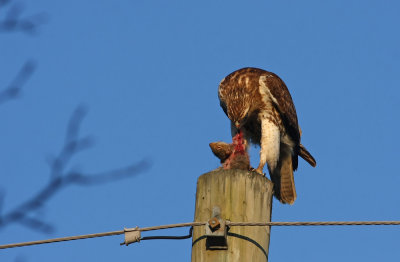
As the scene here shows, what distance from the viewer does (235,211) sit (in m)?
3.60

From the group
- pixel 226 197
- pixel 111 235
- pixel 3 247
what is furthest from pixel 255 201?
pixel 3 247

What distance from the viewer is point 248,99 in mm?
7586

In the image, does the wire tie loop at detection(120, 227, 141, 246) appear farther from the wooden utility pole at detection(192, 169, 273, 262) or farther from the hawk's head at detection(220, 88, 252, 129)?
the hawk's head at detection(220, 88, 252, 129)

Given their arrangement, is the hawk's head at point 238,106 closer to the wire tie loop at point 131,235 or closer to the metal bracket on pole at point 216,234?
the wire tie loop at point 131,235

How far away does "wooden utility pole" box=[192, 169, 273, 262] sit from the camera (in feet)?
11.6

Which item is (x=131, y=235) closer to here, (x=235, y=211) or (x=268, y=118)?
(x=235, y=211)

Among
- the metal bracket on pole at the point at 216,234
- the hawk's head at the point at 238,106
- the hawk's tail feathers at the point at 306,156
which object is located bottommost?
the metal bracket on pole at the point at 216,234

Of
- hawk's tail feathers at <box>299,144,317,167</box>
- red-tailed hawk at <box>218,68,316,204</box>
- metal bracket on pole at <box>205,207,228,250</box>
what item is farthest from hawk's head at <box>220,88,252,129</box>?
metal bracket on pole at <box>205,207,228,250</box>

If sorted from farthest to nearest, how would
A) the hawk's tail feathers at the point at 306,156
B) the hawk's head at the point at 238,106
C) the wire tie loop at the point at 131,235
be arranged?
the hawk's tail feathers at the point at 306,156 < the hawk's head at the point at 238,106 < the wire tie loop at the point at 131,235

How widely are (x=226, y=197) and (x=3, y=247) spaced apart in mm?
1133

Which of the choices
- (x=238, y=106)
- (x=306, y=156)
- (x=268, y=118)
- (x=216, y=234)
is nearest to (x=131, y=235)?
(x=216, y=234)

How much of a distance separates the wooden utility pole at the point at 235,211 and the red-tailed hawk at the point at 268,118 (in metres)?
3.63

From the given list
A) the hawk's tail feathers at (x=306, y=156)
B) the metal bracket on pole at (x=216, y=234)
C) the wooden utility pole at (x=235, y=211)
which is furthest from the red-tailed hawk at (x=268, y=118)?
the metal bracket on pole at (x=216, y=234)

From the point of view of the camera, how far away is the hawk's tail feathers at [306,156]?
8055 millimetres
